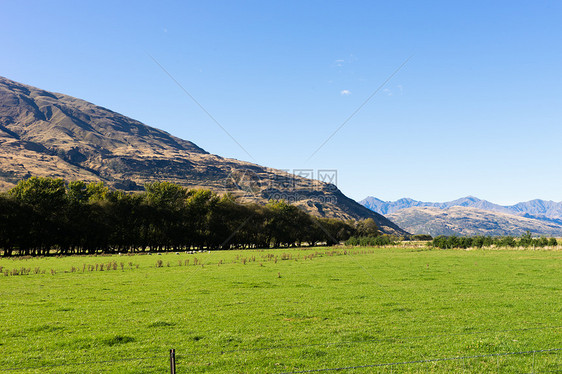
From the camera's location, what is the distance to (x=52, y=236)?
79562 millimetres

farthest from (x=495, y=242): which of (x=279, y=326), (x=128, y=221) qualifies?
(x=128, y=221)

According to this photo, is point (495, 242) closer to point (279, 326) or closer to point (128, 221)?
point (279, 326)

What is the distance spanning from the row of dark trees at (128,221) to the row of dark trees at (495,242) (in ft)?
169

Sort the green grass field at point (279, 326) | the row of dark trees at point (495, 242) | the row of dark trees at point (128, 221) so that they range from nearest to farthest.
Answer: the green grass field at point (279, 326)
the row of dark trees at point (128, 221)
the row of dark trees at point (495, 242)

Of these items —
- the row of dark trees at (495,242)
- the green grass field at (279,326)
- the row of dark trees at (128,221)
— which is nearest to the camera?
the green grass field at (279,326)

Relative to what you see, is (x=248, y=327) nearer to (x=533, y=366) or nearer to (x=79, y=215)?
(x=533, y=366)

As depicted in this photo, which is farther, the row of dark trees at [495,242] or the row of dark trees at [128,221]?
the row of dark trees at [495,242]

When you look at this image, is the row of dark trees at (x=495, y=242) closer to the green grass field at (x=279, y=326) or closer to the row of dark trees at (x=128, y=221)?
the row of dark trees at (x=128, y=221)

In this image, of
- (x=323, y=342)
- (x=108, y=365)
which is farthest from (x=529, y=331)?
(x=108, y=365)

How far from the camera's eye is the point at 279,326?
1677 cm

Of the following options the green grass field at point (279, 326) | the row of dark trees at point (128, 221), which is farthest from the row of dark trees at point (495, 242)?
the green grass field at point (279, 326)

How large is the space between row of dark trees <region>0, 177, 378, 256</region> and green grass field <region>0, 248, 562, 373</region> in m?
56.8

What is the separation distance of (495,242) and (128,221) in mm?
90222

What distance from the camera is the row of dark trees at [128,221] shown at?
77481 millimetres
